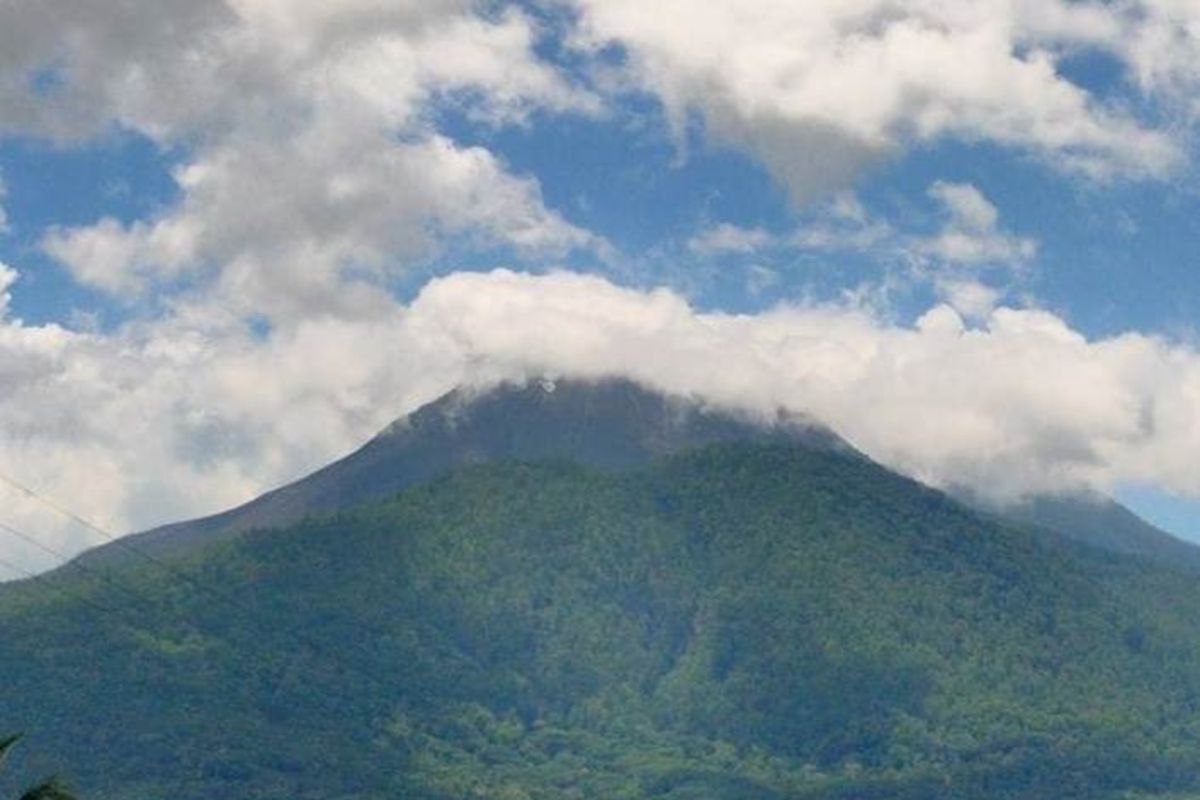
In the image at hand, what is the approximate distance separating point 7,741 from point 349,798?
16941 centimetres

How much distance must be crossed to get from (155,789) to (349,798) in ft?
60.3

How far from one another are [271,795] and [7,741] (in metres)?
170

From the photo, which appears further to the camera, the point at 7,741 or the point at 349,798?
the point at 349,798

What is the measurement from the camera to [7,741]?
33.5 metres

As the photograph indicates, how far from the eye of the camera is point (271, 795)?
199250 mm

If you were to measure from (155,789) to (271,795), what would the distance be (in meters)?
10.9

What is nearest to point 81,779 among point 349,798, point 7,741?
point 349,798

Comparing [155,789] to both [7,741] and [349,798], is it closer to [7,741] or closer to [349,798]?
[349,798]

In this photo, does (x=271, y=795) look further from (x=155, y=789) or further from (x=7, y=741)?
(x=7, y=741)

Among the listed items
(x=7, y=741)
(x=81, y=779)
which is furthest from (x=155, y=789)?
(x=7, y=741)

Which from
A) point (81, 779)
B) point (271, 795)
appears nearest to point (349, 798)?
point (271, 795)

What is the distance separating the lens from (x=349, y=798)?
199m

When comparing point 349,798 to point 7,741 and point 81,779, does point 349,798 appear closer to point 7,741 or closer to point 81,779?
point 81,779

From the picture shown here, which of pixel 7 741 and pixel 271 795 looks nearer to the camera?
pixel 7 741
